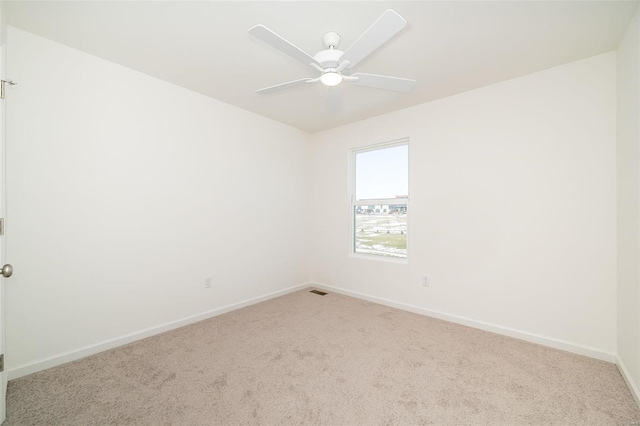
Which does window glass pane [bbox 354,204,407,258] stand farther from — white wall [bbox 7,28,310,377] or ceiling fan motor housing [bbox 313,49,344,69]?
ceiling fan motor housing [bbox 313,49,344,69]

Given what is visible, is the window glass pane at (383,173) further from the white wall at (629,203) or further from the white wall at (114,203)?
the white wall at (629,203)

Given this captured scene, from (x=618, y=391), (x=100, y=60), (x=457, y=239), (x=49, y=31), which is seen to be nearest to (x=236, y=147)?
(x=100, y=60)

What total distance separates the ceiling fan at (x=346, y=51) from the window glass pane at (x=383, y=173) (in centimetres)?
141

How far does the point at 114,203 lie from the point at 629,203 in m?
4.04

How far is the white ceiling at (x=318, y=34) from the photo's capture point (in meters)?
1.68

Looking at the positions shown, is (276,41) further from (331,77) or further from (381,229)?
(381,229)

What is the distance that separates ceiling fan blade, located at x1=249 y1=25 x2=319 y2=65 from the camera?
139cm

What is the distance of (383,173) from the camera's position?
3656 millimetres

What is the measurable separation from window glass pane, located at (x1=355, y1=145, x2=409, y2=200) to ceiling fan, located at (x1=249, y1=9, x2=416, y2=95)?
141cm

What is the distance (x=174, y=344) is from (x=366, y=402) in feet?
5.78

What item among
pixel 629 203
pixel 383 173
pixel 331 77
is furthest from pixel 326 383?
pixel 383 173

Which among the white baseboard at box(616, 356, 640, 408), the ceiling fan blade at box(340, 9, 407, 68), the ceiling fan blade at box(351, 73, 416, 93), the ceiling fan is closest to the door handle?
the ceiling fan

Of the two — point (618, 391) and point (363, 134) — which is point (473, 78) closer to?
point (363, 134)

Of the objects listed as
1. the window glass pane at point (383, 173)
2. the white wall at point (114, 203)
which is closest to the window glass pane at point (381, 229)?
the window glass pane at point (383, 173)
